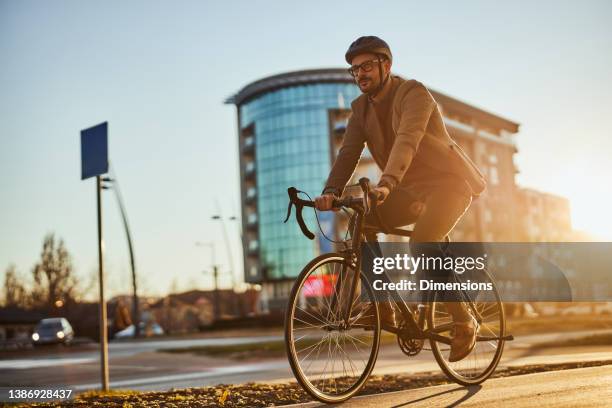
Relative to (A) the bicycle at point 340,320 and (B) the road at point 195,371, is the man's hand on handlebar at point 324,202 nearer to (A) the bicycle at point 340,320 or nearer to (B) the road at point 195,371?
(A) the bicycle at point 340,320

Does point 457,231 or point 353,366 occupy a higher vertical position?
point 457,231

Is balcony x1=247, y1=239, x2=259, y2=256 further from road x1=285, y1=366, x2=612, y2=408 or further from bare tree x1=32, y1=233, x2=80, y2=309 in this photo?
road x1=285, y1=366, x2=612, y2=408

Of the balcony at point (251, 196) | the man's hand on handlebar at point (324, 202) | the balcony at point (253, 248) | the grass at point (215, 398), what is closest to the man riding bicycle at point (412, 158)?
the man's hand on handlebar at point (324, 202)

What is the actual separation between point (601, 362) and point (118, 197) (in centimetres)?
4078

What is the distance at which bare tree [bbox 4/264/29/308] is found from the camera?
227 ft

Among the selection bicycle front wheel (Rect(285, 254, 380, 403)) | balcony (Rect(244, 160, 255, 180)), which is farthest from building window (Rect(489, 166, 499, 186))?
bicycle front wheel (Rect(285, 254, 380, 403))

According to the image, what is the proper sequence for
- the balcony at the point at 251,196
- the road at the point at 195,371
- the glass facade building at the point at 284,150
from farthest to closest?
the balcony at the point at 251,196
the glass facade building at the point at 284,150
the road at the point at 195,371

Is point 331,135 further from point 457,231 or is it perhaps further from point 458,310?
point 458,310

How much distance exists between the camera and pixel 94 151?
853cm

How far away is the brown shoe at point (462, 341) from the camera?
4930 millimetres

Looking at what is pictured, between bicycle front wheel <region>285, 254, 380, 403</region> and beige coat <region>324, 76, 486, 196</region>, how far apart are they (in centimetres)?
64

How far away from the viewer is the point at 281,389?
5.91m

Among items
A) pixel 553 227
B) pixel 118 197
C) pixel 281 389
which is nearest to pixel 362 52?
pixel 281 389

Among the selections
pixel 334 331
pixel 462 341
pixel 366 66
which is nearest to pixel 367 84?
pixel 366 66
